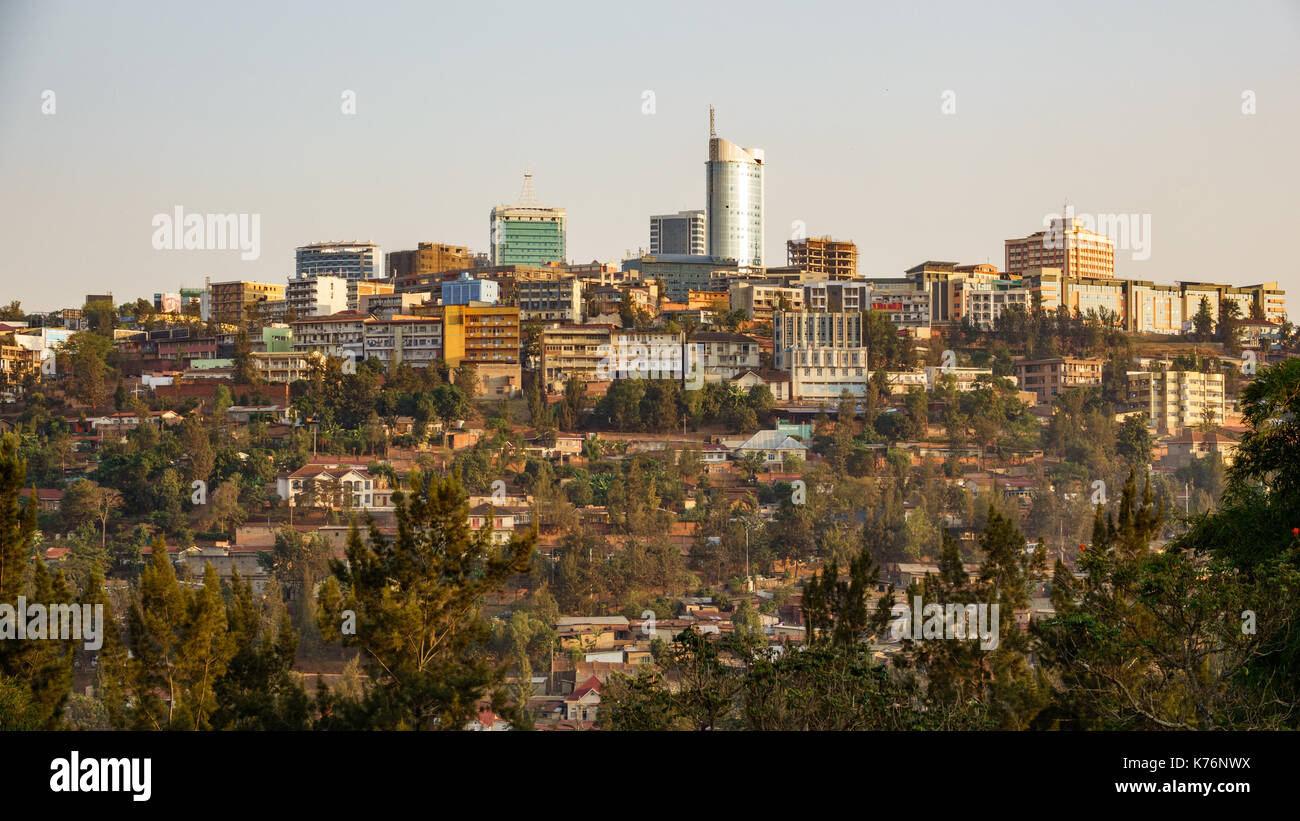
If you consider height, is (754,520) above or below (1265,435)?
below

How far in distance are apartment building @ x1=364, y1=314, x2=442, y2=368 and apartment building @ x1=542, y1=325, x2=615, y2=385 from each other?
227cm

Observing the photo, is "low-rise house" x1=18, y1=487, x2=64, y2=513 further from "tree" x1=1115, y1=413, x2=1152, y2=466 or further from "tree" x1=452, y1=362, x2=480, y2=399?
"tree" x1=1115, y1=413, x2=1152, y2=466

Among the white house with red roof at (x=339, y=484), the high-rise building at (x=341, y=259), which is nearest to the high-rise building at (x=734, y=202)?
the high-rise building at (x=341, y=259)

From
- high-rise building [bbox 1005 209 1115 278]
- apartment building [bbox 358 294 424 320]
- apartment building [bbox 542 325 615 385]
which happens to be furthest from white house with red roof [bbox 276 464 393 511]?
high-rise building [bbox 1005 209 1115 278]

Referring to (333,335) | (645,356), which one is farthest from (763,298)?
(333,335)

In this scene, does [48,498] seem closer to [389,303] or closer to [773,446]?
[773,446]

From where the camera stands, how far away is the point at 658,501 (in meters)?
25.8

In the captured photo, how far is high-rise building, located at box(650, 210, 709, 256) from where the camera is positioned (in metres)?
61.8

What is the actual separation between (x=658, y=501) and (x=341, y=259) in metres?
28.3

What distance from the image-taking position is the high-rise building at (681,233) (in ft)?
203

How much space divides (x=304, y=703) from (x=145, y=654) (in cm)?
113
